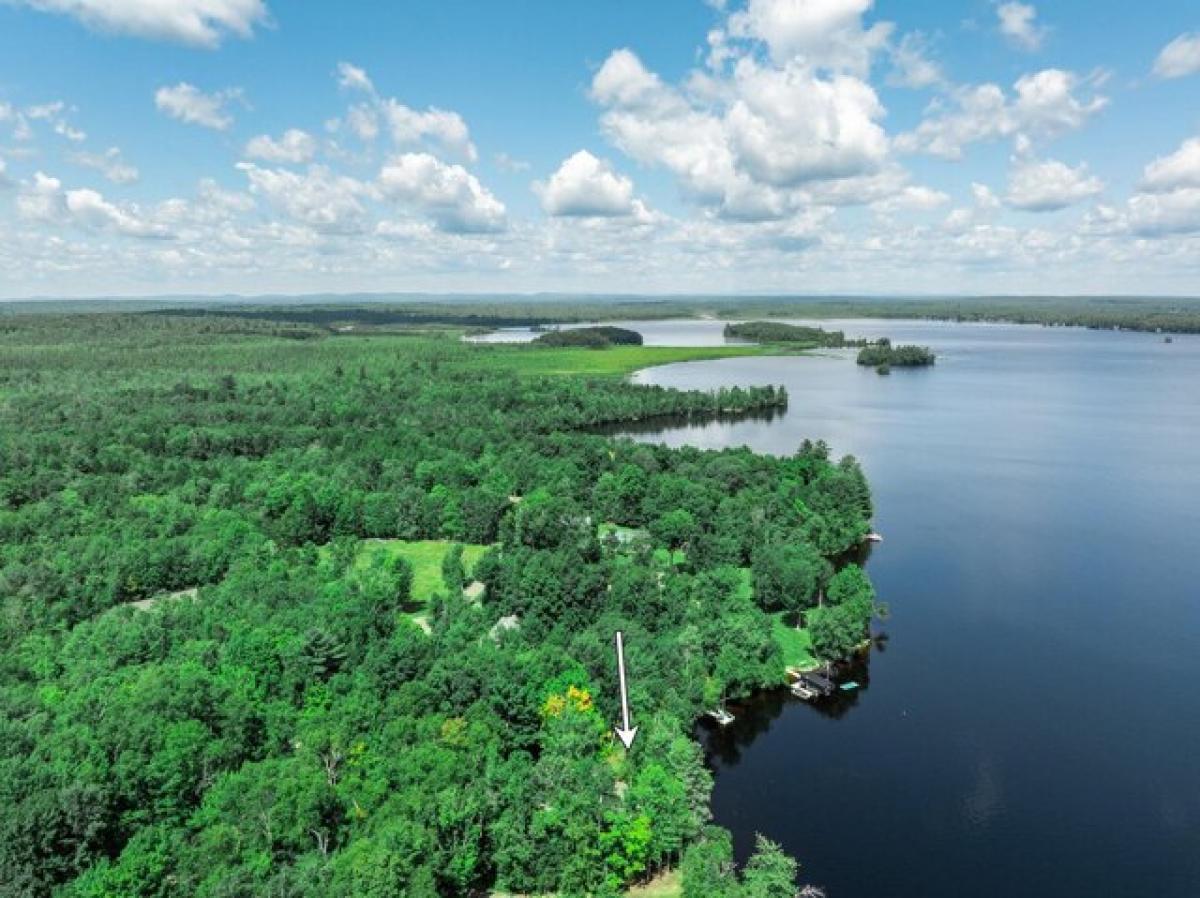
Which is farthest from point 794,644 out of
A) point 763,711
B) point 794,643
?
point 763,711

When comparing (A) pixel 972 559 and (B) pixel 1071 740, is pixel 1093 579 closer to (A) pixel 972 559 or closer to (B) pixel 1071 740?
(A) pixel 972 559

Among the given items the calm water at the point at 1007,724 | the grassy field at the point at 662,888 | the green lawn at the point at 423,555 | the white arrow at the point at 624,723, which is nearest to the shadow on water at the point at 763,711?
the calm water at the point at 1007,724

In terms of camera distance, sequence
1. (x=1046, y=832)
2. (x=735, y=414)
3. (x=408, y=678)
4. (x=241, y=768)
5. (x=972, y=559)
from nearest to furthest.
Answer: (x=241, y=768) < (x=1046, y=832) < (x=408, y=678) < (x=972, y=559) < (x=735, y=414)

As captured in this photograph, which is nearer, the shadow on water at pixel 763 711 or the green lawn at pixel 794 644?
the shadow on water at pixel 763 711

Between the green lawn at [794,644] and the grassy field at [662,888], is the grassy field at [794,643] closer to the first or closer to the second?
the green lawn at [794,644]

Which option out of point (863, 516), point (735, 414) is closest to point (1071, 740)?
point (863, 516)

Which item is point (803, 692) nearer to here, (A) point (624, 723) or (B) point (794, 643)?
(B) point (794, 643)
